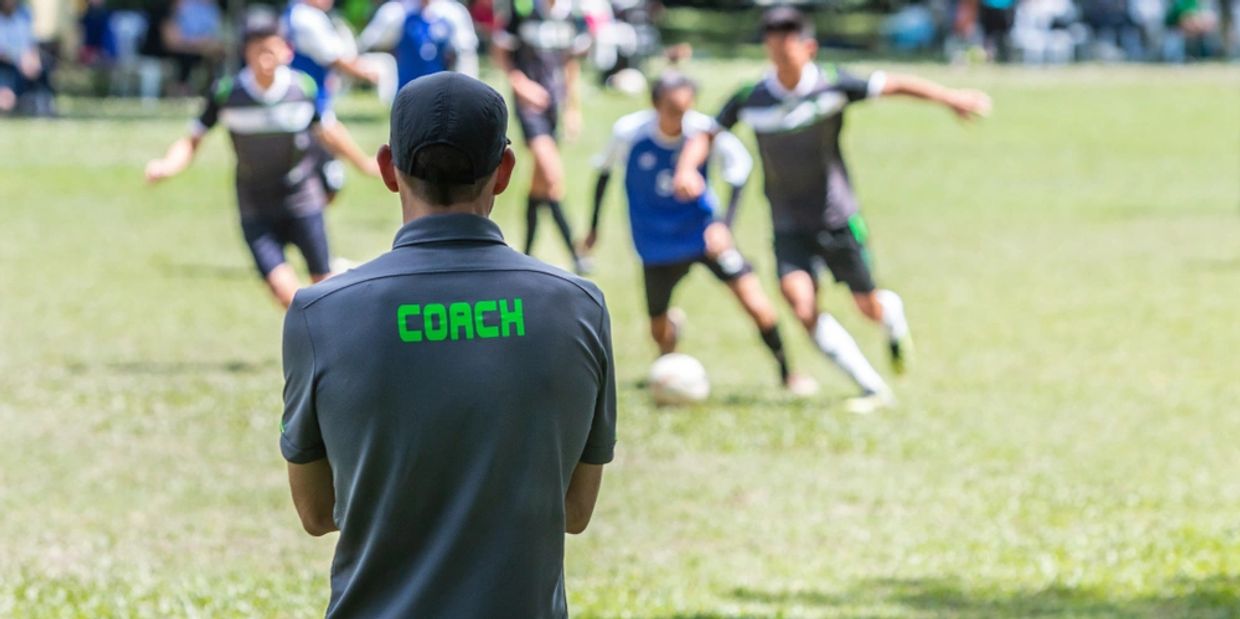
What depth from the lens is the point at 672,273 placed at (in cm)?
996

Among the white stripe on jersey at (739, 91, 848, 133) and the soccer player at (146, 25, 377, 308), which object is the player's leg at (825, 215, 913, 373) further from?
the soccer player at (146, 25, 377, 308)

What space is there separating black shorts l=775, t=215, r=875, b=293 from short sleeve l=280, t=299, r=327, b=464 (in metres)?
6.86

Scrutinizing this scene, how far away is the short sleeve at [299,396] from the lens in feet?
9.98

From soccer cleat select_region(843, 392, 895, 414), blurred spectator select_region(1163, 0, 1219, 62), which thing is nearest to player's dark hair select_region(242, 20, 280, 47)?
soccer cleat select_region(843, 392, 895, 414)

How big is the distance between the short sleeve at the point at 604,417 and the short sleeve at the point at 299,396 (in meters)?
0.47

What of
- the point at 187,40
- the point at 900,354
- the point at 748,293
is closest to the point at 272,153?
the point at 748,293

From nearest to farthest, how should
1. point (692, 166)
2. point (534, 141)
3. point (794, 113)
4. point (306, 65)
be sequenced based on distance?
point (692, 166)
point (794, 113)
point (306, 65)
point (534, 141)

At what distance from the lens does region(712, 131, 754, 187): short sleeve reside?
995 cm

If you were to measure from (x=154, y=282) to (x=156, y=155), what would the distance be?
902cm

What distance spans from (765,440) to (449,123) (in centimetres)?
609

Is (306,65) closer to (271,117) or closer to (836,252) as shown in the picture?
(271,117)

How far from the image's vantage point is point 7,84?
92.1 ft

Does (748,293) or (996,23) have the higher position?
(748,293)

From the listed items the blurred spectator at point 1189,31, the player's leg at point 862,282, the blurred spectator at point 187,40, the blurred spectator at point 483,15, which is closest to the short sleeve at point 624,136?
the player's leg at point 862,282
